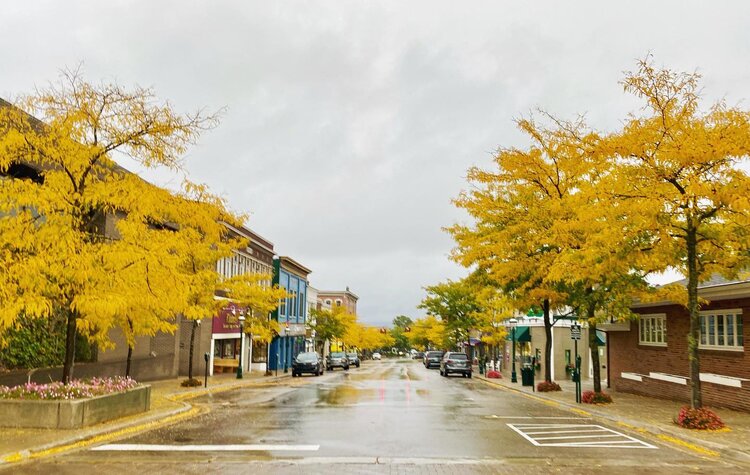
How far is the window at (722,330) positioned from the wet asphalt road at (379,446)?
5664 mm

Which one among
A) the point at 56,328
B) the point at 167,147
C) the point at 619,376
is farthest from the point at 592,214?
the point at 56,328

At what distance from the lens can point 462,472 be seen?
373 inches

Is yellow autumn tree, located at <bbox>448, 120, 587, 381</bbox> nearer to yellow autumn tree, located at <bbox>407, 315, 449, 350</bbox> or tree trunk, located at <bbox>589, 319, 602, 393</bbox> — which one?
tree trunk, located at <bbox>589, 319, 602, 393</bbox>

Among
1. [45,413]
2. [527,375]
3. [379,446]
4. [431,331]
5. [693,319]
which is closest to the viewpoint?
[379,446]

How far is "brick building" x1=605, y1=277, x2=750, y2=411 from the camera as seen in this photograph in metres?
18.2

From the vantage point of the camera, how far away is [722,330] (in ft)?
64.6

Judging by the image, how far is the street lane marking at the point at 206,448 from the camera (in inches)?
442

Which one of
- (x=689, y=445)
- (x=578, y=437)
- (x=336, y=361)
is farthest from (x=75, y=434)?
(x=336, y=361)

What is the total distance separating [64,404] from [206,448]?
359 centimetres

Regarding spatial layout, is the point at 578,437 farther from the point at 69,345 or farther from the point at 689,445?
the point at 69,345

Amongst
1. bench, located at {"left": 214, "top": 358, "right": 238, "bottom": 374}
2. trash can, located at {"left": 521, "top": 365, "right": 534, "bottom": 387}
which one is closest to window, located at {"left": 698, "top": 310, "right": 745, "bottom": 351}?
trash can, located at {"left": 521, "top": 365, "right": 534, "bottom": 387}

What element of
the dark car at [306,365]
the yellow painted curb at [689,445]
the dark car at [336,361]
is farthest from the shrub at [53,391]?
the dark car at [336,361]

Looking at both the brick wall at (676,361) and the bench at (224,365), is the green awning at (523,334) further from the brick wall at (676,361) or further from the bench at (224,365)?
the bench at (224,365)

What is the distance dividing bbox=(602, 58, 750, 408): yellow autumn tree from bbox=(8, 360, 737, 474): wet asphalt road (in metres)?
4.14
